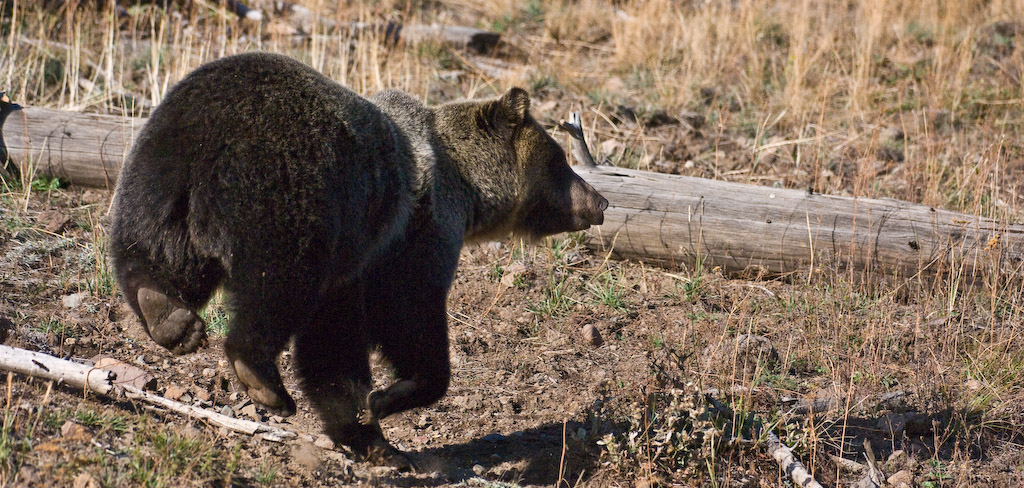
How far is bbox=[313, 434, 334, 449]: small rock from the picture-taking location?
419 cm

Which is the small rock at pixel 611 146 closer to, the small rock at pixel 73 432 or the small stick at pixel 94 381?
the small stick at pixel 94 381

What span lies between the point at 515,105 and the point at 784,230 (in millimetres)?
2544

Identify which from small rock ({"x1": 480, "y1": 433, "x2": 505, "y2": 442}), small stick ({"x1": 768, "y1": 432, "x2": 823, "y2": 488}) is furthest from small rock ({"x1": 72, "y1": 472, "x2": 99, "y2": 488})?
small stick ({"x1": 768, "y1": 432, "x2": 823, "y2": 488})

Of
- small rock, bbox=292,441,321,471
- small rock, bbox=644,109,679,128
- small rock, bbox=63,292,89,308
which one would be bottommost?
small rock, bbox=63,292,89,308

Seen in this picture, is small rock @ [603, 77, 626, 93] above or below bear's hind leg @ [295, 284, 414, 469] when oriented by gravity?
above

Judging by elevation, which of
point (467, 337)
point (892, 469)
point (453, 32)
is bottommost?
point (467, 337)

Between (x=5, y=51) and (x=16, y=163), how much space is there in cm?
203

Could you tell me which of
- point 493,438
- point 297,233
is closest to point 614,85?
point 493,438

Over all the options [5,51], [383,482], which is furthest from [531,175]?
[5,51]

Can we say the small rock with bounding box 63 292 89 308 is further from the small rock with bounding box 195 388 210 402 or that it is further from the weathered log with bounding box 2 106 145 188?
the weathered log with bounding box 2 106 145 188

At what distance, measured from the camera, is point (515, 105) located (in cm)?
475

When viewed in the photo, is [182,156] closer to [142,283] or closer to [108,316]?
[142,283]

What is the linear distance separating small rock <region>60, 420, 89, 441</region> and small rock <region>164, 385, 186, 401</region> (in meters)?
1.08

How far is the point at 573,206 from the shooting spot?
5051mm
